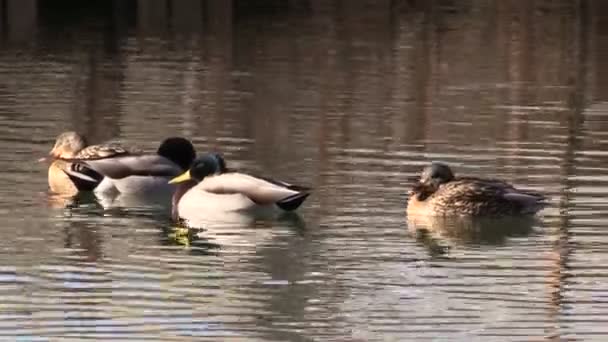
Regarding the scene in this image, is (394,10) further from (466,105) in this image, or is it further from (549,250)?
(549,250)

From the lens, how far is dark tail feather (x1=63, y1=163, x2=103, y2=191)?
52.4ft

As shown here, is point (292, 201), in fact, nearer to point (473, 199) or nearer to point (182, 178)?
point (182, 178)

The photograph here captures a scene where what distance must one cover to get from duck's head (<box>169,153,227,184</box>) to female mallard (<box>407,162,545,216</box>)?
4.89 ft

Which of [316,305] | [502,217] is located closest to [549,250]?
[502,217]

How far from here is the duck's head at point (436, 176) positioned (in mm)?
14688

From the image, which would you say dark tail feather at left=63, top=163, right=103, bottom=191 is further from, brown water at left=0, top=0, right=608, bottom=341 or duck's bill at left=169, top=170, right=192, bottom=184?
duck's bill at left=169, top=170, right=192, bottom=184

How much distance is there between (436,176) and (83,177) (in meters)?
2.98

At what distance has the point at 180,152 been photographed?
15.9 meters

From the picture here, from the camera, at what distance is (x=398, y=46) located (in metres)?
31.7

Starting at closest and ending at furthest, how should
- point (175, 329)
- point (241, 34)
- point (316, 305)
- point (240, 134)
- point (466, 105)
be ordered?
point (175, 329) → point (316, 305) → point (240, 134) → point (466, 105) → point (241, 34)

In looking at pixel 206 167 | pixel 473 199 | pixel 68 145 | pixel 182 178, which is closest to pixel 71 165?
pixel 68 145

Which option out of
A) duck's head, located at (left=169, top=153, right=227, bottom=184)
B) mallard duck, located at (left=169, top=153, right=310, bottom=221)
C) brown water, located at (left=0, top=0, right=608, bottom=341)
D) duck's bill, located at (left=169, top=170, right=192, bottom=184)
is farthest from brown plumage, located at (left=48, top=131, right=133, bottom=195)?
mallard duck, located at (left=169, top=153, right=310, bottom=221)

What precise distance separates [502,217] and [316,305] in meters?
3.93

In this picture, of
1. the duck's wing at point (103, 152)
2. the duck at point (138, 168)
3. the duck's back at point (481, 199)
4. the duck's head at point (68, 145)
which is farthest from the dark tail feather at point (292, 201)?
the duck's head at point (68, 145)
